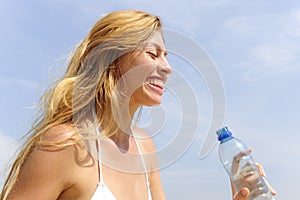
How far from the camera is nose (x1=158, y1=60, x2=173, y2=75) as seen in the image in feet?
10.6

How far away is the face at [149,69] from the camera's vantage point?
319 cm

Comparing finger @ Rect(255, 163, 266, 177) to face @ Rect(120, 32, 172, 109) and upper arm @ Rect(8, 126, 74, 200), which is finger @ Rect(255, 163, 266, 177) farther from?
upper arm @ Rect(8, 126, 74, 200)

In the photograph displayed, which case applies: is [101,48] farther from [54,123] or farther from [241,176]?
[241,176]

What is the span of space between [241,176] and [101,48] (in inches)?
50.3

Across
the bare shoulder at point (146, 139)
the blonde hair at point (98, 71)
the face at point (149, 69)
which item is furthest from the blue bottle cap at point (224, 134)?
the bare shoulder at point (146, 139)

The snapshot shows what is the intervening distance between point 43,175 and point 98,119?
1.96 feet

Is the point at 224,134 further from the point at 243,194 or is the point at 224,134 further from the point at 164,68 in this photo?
the point at 164,68

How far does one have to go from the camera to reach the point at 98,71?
315 cm

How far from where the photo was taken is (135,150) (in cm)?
357

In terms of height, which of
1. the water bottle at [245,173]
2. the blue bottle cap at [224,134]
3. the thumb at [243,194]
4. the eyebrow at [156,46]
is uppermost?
the eyebrow at [156,46]

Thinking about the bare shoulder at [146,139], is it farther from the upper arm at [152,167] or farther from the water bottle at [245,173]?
the water bottle at [245,173]

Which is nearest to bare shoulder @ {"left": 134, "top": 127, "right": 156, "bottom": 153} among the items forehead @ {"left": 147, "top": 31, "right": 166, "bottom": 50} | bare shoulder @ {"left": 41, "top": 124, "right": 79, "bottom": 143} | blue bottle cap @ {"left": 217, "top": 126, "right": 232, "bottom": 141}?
forehead @ {"left": 147, "top": 31, "right": 166, "bottom": 50}

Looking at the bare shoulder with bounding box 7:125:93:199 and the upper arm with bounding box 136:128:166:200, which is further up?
the upper arm with bounding box 136:128:166:200

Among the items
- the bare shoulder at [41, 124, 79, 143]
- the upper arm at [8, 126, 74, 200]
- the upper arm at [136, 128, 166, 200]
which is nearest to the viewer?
the upper arm at [8, 126, 74, 200]
